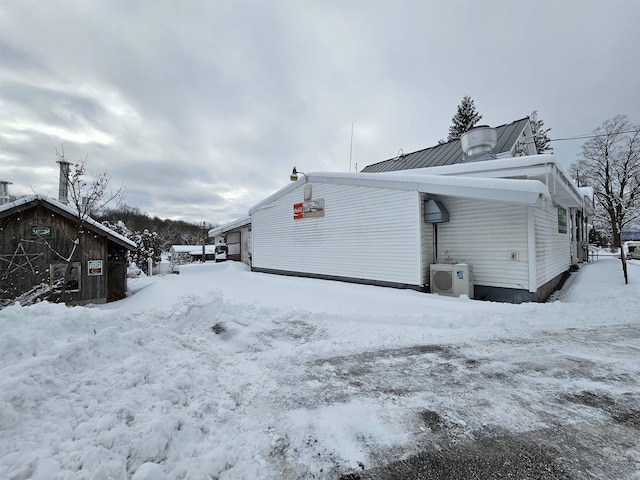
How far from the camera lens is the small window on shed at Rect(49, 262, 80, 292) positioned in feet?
32.4

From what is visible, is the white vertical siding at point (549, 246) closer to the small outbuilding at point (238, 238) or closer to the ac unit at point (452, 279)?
the ac unit at point (452, 279)

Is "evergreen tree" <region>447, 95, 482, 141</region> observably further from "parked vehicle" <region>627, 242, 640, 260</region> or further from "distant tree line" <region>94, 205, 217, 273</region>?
"distant tree line" <region>94, 205, 217, 273</region>

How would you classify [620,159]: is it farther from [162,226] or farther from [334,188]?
[162,226]

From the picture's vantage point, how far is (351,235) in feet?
34.0

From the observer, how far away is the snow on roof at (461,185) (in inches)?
244

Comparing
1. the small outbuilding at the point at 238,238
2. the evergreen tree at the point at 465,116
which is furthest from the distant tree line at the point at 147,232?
the evergreen tree at the point at 465,116

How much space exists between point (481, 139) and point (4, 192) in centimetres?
1944

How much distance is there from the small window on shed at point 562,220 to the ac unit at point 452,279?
20.2ft

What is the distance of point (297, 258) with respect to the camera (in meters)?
12.9

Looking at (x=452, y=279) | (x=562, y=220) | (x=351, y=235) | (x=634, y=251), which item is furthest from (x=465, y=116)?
(x=452, y=279)

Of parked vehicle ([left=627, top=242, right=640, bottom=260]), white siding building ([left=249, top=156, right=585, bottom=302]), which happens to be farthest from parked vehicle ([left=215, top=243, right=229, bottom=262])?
parked vehicle ([left=627, top=242, right=640, bottom=260])

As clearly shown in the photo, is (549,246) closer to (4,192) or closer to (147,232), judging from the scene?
(4,192)

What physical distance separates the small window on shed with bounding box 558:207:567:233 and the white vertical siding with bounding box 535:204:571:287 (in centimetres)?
21

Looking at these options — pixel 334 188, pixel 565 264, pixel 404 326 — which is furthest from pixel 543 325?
pixel 565 264
